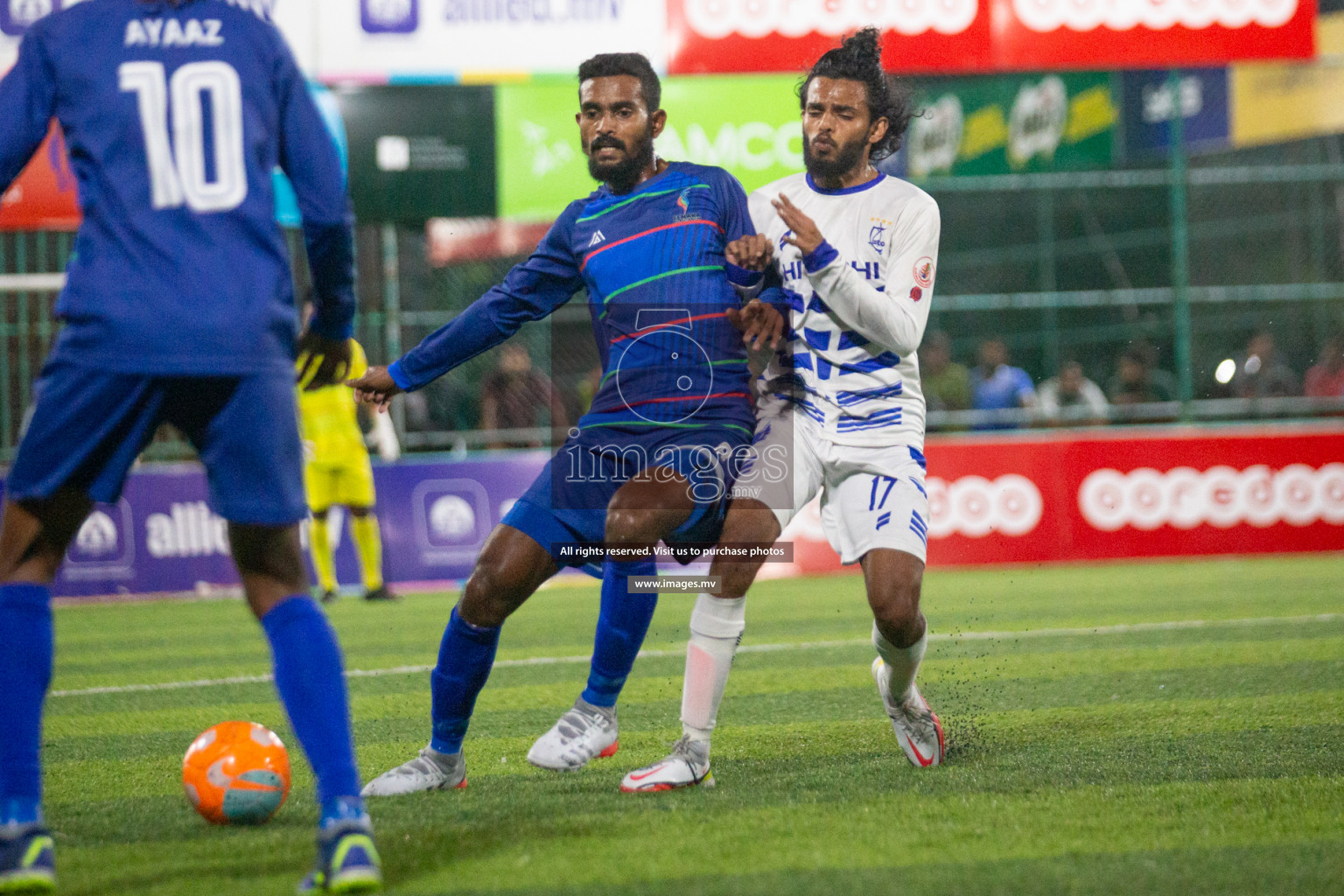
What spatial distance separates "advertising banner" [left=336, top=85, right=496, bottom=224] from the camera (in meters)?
13.3

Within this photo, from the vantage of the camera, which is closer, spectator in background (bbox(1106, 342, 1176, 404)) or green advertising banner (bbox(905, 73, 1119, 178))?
spectator in background (bbox(1106, 342, 1176, 404))

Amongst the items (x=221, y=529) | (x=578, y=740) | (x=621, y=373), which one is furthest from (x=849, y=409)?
(x=221, y=529)

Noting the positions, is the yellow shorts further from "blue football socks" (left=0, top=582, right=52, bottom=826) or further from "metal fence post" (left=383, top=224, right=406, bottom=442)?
"blue football socks" (left=0, top=582, right=52, bottom=826)

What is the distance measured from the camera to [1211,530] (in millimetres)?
12883

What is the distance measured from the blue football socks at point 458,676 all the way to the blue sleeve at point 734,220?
4.08ft

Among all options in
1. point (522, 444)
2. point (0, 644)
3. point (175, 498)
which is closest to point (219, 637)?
point (175, 498)

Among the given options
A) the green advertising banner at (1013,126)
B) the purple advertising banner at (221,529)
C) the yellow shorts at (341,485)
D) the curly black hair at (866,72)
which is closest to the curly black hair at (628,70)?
the curly black hair at (866,72)

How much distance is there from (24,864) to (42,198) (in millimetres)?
10971

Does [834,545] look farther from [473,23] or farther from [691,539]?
[473,23]

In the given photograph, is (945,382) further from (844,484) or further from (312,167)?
(312,167)

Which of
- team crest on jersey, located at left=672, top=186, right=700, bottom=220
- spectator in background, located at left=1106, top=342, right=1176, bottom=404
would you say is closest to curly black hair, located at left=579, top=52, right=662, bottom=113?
team crest on jersey, located at left=672, top=186, right=700, bottom=220

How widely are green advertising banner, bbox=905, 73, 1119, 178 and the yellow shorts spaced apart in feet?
21.1

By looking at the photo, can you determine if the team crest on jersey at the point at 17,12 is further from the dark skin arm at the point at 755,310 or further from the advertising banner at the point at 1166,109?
the advertising banner at the point at 1166,109

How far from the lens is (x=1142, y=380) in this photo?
570 inches
